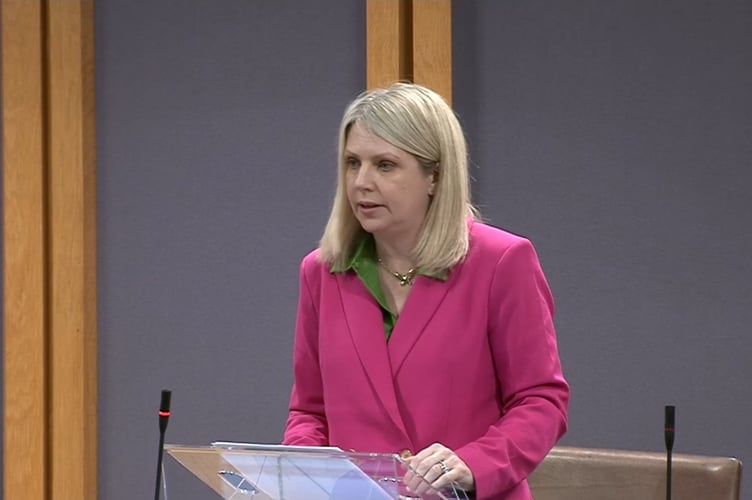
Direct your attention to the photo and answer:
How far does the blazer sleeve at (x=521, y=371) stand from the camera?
211 cm

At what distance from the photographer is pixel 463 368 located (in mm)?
2166

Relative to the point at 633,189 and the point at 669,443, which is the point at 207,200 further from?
the point at 669,443

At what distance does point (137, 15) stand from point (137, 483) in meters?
1.70

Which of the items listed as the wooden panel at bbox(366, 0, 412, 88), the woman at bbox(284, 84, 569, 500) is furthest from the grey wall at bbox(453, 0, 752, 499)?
the woman at bbox(284, 84, 569, 500)

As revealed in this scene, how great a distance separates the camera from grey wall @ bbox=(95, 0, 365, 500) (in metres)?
4.27

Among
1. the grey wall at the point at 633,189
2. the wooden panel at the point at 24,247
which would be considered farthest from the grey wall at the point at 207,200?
the grey wall at the point at 633,189

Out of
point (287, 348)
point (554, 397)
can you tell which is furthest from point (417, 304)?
point (287, 348)

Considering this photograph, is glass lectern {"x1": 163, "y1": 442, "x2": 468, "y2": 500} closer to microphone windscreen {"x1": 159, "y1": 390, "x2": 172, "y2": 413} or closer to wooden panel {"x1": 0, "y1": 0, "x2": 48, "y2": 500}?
microphone windscreen {"x1": 159, "y1": 390, "x2": 172, "y2": 413}

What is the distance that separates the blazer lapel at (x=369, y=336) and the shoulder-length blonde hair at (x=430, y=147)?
0.39 feet

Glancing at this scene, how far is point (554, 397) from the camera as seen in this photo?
2.17 m

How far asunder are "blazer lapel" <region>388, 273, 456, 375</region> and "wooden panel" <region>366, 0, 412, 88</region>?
76.0 inches

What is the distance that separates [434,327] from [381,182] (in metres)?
0.27

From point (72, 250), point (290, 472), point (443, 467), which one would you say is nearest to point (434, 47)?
point (72, 250)

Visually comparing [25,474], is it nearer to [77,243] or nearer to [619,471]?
[77,243]
